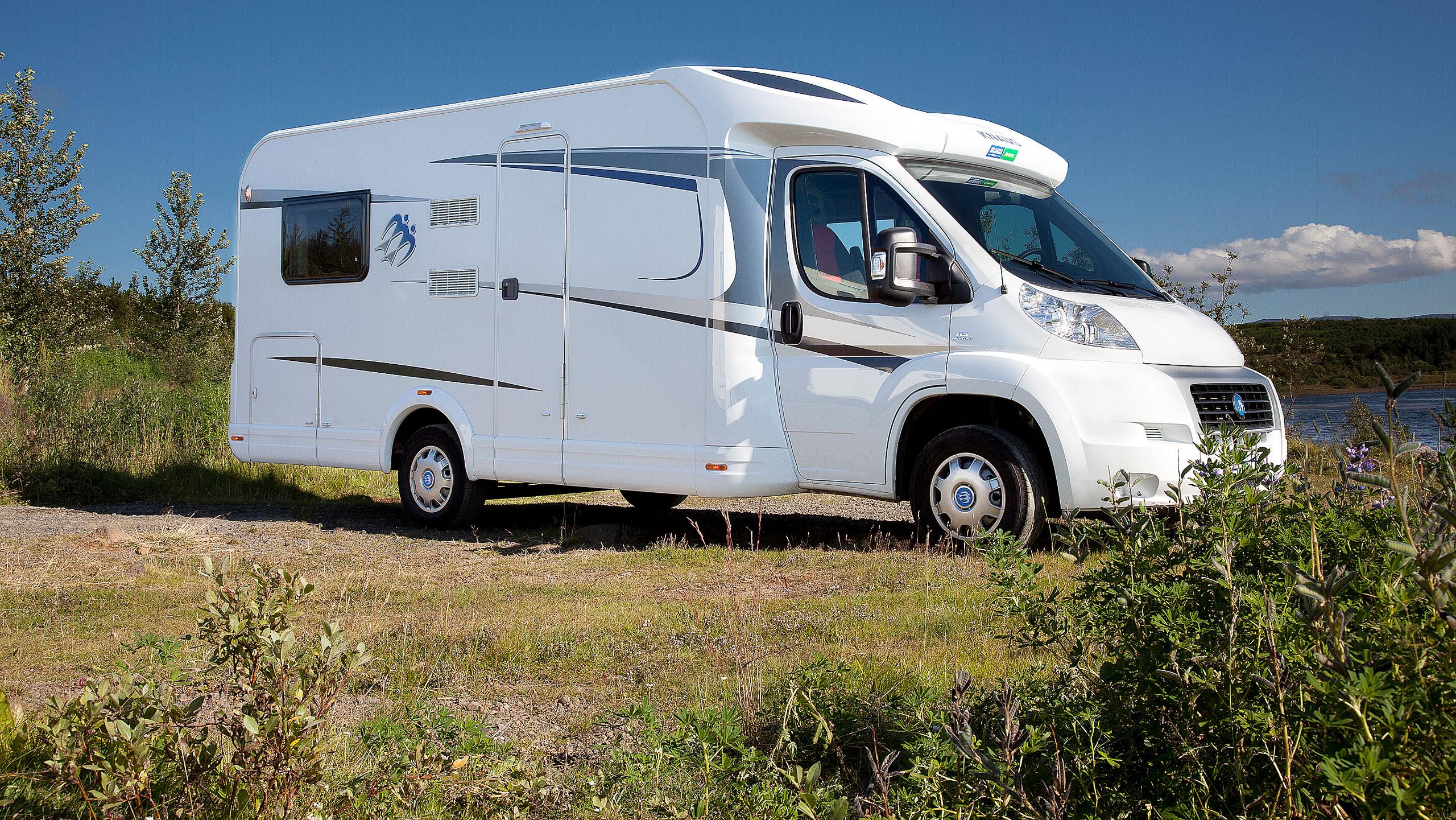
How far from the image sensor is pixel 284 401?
9.11 metres

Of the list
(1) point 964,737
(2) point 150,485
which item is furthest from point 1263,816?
(2) point 150,485

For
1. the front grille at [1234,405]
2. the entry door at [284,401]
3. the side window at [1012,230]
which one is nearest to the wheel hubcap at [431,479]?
the entry door at [284,401]

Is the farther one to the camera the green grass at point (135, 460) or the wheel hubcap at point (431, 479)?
the green grass at point (135, 460)

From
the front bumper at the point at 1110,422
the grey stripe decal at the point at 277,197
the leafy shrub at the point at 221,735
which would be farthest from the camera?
the grey stripe decal at the point at 277,197

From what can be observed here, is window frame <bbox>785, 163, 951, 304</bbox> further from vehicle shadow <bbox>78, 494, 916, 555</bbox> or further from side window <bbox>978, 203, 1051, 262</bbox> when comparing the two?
vehicle shadow <bbox>78, 494, 916, 555</bbox>

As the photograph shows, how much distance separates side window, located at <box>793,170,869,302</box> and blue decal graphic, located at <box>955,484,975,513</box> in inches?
51.9

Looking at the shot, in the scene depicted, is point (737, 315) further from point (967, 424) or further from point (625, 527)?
point (625, 527)

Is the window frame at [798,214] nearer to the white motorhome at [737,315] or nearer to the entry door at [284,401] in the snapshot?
the white motorhome at [737,315]

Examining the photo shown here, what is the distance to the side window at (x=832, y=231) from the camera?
6602mm

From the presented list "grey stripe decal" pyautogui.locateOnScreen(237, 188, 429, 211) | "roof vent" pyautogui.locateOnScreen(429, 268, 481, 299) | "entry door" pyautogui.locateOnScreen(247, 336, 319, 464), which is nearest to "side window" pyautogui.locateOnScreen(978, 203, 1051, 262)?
"roof vent" pyautogui.locateOnScreen(429, 268, 481, 299)

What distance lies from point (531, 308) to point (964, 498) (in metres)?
3.46

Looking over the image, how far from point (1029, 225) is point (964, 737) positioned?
528 cm

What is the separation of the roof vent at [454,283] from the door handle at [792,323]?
2602mm

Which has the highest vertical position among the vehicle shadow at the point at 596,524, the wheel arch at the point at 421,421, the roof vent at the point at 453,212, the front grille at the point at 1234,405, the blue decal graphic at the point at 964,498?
the roof vent at the point at 453,212
